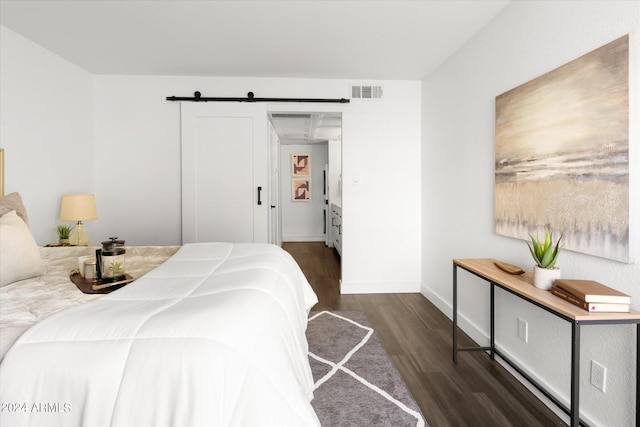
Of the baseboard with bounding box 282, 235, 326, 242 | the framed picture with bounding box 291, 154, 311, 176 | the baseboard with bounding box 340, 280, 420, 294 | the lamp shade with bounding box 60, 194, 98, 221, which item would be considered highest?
the framed picture with bounding box 291, 154, 311, 176

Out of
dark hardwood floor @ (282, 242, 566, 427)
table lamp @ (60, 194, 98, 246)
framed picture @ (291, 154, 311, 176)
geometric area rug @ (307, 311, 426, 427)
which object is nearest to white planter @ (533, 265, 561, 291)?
dark hardwood floor @ (282, 242, 566, 427)

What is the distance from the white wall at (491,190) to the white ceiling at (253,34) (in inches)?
13.0

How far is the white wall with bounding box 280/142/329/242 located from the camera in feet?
26.6

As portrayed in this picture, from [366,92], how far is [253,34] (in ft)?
5.22

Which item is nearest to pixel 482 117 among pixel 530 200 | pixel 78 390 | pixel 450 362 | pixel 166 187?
pixel 530 200

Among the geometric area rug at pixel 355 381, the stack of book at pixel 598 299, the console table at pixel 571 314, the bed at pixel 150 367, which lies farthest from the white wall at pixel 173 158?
the bed at pixel 150 367

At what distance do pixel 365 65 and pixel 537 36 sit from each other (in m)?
1.75

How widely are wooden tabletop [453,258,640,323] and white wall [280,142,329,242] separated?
593 cm

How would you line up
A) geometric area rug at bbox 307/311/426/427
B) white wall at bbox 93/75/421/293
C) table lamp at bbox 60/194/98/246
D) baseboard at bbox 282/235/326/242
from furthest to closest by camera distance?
baseboard at bbox 282/235/326/242
white wall at bbox 93/75/421/293
table lamp at bbox 60/194/98/246
geometric area rug at bbox 307/311/426/427

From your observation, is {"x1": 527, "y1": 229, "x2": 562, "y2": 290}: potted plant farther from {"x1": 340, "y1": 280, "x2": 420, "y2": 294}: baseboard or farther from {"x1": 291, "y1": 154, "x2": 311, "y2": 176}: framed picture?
{"x1": 291, "y1": 154, "x2": 311, "y2": 176}: framed picture

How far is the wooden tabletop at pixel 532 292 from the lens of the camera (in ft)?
4.34

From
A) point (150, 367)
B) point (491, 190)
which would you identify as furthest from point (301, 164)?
point (150, 367)

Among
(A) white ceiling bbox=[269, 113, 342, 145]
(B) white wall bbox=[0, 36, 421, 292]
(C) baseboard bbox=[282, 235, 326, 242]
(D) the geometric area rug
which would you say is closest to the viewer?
(D) the geometric area rug

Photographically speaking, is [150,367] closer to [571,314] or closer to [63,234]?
[571,314]
